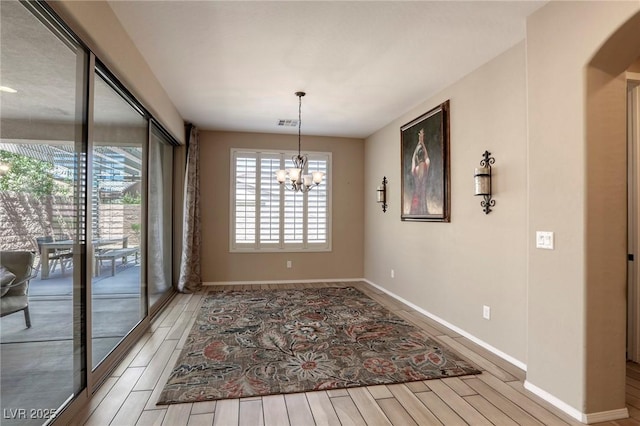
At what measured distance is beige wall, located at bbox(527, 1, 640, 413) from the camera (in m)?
2.11

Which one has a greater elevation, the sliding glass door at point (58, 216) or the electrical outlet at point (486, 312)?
the sliding glass door at point (58, 216)

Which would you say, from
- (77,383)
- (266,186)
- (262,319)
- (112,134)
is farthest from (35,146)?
(266,186)

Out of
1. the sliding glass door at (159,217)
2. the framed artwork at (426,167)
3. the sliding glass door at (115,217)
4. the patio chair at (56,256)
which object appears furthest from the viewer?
the sliding glass door at (159,217)

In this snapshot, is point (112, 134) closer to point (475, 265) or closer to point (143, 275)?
point (143, 275)

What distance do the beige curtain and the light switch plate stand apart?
192 inches

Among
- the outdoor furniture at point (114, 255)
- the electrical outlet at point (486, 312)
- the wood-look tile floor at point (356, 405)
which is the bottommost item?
the wood-look tile floor at point (356, 405)

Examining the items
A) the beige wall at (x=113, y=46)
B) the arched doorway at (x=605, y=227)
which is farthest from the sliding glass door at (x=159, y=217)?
the arched doorway at (x=605, y=227)

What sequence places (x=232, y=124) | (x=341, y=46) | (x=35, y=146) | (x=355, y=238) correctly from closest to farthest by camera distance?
(x=35, y=146), (x=341, y=46), (x=232, y=124), (x=355, y=238)

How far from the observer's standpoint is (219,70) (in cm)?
352

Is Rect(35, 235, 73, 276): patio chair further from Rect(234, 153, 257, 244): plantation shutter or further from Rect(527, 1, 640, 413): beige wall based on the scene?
Rect(234, 153, 257, 244): plantation shutter

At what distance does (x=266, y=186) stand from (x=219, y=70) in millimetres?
2862

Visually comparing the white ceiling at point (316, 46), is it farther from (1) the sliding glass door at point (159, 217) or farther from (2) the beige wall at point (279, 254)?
(2) the beige wall at point (279, 254)

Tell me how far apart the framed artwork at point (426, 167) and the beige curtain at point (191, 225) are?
11.3 feet

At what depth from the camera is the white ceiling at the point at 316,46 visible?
2.48 metres
